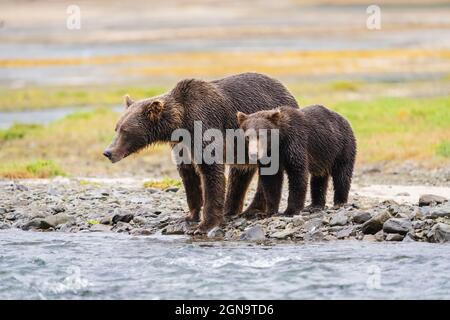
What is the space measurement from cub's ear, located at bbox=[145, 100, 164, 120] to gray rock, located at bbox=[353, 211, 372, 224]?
9.79ft

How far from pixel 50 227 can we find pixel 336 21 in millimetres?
64943

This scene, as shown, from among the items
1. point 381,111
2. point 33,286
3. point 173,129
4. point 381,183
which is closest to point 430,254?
point 173,129

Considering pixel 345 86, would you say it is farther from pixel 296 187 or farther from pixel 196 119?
pixel 196 119

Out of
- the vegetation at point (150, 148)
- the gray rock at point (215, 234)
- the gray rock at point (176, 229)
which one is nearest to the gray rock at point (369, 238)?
the gray rock at point (215, 234)

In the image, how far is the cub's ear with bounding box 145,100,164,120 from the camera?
45.6 feet

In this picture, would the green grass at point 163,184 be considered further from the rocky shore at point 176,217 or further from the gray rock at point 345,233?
the gray rock at point 345,233

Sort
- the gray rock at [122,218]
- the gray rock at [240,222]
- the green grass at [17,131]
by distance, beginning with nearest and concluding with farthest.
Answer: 1. the gray rock at [240,222]
2. the gray rock at [122,218]
3. the green grass at [17,131]

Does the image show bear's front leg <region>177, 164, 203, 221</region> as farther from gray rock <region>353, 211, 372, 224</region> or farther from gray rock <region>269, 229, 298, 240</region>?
gray rock <region>353, 211, 372, 224</region>

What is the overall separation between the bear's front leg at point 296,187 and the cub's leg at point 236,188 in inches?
32.0

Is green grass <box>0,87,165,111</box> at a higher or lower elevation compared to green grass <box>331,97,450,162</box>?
lower

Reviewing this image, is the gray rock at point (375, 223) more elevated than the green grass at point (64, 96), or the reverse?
the gray rock at point (375, 223)

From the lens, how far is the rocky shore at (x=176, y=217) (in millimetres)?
14047

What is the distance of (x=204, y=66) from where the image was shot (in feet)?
171

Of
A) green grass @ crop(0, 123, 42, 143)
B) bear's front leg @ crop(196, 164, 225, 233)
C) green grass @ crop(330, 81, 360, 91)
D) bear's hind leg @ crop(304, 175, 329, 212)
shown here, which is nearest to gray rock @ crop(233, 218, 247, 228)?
bear's front leg @ crop(196, 164, 225, 233)
